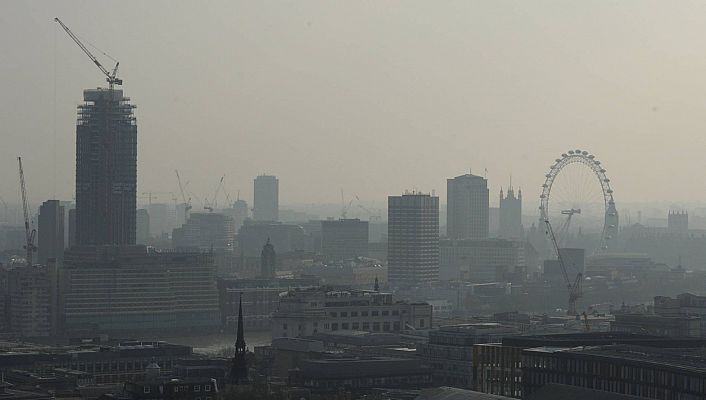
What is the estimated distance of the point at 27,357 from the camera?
238ft

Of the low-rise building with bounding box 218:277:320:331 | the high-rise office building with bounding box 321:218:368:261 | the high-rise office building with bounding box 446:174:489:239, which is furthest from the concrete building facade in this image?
the high-rise office building with bounding box 446:174:489:239

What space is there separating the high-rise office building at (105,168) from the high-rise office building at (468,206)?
212 feet

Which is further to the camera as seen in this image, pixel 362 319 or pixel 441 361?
pixel 362 319

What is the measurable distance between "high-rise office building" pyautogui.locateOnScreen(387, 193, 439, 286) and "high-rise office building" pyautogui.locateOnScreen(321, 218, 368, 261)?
29795 mm

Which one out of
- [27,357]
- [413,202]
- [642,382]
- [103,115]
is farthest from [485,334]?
[413,202]

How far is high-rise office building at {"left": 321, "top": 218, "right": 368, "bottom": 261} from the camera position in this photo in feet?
580

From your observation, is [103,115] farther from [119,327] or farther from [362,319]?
[362,319]

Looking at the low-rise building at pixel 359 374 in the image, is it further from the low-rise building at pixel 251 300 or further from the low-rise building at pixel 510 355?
the low-rise building at pixel 251 300

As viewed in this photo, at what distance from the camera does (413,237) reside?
144 m

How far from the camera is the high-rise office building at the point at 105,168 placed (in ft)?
431

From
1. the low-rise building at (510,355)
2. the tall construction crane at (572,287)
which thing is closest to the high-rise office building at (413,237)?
the tall construction crane at (572,287)

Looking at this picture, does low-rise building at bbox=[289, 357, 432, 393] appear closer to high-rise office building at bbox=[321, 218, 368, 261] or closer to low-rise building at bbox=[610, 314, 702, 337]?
low-rise building at bbox=[610, 314, 702, 337]

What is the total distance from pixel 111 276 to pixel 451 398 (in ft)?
230

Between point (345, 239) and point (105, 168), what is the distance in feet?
162
